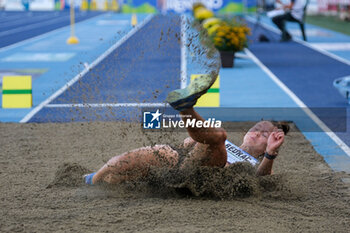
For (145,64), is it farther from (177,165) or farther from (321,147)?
(177,165)

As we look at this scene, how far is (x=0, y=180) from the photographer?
19.0ft

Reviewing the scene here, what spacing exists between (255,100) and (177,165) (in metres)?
6.23

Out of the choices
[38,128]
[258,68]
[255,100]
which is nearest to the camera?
[38,128]

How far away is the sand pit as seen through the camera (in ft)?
14.8

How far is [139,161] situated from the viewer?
16.9ft

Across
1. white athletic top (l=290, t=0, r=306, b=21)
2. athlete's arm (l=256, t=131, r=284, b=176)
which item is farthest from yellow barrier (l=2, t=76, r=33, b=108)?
white athletic top (l=290, t=0, r=306, b=21)

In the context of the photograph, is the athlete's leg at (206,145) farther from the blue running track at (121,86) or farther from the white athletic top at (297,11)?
the white athletic top at (297,11)

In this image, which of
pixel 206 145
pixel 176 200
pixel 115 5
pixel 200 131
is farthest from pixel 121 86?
pixel 115 5

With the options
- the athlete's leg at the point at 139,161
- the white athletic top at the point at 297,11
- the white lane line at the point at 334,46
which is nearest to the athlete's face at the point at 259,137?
the athlete's leg at the point at 139,161

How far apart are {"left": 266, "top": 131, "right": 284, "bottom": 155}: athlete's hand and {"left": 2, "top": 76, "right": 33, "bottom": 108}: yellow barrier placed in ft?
20.4

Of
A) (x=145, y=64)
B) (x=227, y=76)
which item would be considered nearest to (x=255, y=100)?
(x=227, y=76)

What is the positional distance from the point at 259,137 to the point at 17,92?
608 cm

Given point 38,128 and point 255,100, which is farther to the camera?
point 255,100

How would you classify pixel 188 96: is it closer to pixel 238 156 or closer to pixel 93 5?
pixel 238 156
